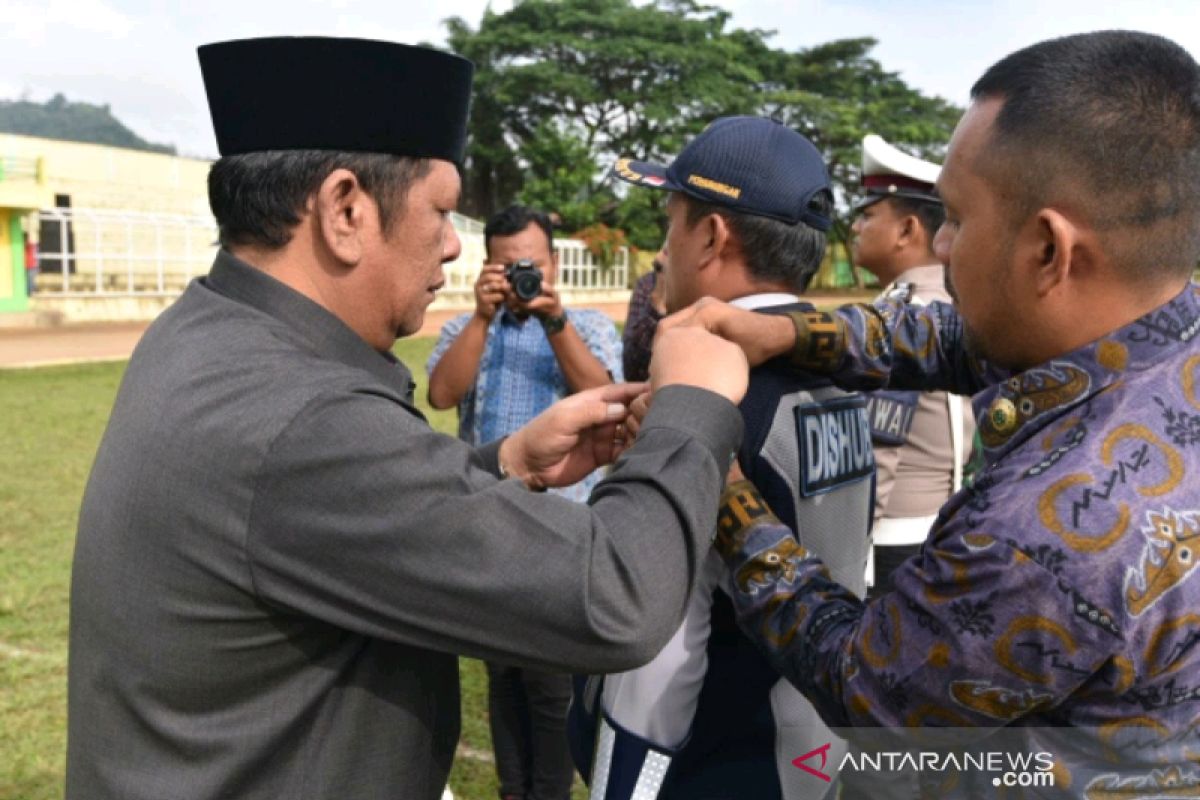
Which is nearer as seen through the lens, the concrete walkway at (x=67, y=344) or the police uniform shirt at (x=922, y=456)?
the police uniform shirt at (x=922, y=456)

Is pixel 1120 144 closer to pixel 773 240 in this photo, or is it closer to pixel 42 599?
pixel 773 240

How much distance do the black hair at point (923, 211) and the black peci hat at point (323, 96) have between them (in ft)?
8.72

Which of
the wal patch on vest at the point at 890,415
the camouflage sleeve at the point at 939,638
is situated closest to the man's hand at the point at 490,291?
the wal patch on vest at the point at 890,415

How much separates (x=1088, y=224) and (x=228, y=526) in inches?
45.7

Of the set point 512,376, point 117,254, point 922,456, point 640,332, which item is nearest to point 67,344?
point 117,254

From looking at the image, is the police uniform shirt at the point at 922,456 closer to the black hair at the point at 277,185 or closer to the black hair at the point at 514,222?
the black hair at the point at 514,222

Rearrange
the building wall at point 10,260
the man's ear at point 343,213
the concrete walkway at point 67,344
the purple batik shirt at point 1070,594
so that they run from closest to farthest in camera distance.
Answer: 1. the purple batik shirt at point 1070,594
2. the man's ear at point 343,213
3. the concrete walkway at point 67,344
4. the building wall at point 10,260

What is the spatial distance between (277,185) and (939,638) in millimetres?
1122

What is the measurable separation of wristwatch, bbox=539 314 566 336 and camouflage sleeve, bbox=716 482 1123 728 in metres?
2.49

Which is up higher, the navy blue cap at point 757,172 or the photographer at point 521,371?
the navy blue cap at point 757,172

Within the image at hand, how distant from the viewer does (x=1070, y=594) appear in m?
1.15

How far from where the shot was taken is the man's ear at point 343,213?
1.46m

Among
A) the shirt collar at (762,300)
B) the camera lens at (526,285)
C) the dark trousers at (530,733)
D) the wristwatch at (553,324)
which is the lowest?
the dark trousers at (530,733)

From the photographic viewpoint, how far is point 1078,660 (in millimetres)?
1163
